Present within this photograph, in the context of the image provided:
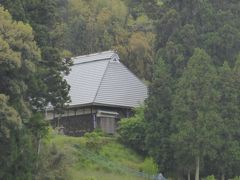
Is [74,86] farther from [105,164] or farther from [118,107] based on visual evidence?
[105,164]

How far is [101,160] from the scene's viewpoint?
32531 mm

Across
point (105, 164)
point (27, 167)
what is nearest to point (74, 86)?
point (105, 164)

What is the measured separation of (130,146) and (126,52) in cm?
1300

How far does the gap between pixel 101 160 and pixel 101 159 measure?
7.5 inches

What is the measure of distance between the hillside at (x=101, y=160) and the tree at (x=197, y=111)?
231 centimetres

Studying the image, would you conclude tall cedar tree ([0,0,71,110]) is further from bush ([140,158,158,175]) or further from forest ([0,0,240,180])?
bush ([140,158,158,175])

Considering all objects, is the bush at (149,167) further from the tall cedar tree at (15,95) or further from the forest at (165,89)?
the tall cedar tree at (15,95)

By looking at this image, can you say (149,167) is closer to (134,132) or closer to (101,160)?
→ (101,160)

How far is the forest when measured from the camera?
22688 mm

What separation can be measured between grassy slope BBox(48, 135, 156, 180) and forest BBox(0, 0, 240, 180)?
3.21 ft

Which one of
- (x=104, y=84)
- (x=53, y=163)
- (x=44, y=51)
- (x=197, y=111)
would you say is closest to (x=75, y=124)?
(x=104, y=84)

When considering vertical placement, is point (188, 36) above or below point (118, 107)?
above

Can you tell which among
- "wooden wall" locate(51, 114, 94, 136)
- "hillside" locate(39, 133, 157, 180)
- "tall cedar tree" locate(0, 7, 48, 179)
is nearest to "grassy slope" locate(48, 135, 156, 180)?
"hillside" locate(39, 133, 157, 180)

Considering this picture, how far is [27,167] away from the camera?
76.4 ft
